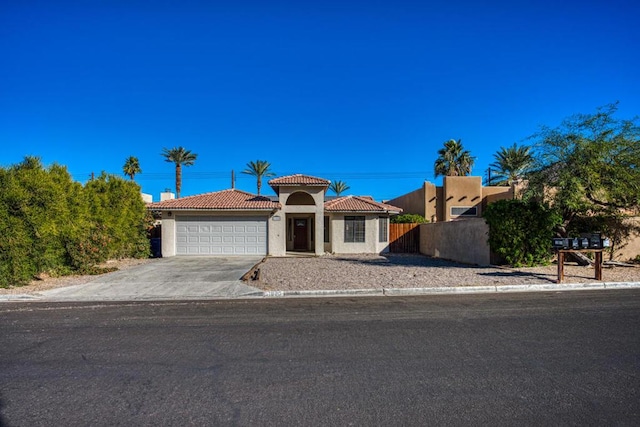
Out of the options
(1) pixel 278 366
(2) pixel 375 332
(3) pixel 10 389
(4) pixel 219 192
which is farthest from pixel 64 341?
(4) pixel 219 192

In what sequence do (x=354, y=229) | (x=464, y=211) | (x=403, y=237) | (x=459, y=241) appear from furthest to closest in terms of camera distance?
(x=464, y=211) < (x=403, y=237) < (x=354, y=229) < (x=459, y=241)

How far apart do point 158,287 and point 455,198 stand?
981 inches

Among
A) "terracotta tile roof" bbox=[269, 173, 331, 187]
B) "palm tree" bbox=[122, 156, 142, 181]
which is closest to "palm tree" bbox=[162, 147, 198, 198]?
"palm tree" bbox=[122, 156, 142, 181]

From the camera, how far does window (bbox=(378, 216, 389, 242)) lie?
24.0 metres

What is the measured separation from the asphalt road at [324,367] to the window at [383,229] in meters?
16.2

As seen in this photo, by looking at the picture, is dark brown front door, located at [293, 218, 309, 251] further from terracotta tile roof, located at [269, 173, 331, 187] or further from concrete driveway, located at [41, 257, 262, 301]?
concrete driveway, located at [41, 257, 262, 301]

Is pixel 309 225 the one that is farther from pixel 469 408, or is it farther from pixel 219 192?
pixel 469 408

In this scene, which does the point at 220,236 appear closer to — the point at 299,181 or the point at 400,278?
the point at 299,181

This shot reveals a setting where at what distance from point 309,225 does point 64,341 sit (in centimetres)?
2119

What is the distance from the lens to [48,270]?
12375 mm

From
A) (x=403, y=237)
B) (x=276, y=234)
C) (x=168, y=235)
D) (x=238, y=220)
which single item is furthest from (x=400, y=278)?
(x=168, y=235)

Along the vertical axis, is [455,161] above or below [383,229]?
above

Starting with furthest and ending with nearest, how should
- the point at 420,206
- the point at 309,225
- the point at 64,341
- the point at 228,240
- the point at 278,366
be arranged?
the point at 420,206 < the point at 309,225 < the point at 228,240 < the point at 64,341 < the point at 278,366

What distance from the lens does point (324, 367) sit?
15.2 ft
